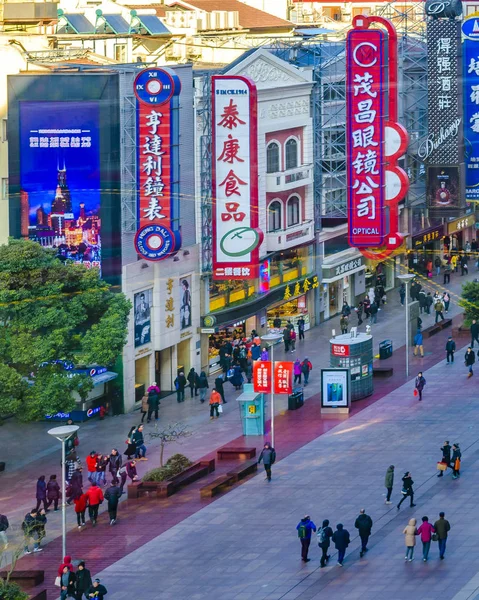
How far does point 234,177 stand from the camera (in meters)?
70.9

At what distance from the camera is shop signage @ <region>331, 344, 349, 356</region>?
210ft

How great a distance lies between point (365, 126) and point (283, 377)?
2066cm

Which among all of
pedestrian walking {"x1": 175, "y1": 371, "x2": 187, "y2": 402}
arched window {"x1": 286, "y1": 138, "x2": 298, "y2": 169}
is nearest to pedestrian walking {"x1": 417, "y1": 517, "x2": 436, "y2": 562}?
pedestrian walking {"x1": 175, "y1": 371, "x2": 187, "y2": 402}

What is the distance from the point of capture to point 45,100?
207 feet

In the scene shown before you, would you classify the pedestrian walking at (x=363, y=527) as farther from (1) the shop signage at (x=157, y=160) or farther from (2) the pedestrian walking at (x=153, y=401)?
(1) the shop signage at (x=157, y=160)

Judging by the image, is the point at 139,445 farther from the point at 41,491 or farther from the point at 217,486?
the point at 41,491

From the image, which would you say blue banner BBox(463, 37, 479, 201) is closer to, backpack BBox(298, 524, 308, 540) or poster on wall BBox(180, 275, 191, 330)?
poster on wall BBox(180, 275, 191, 330)

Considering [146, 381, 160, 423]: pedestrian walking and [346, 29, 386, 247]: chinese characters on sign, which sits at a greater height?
[346, 29, 386, 247]: chinese characters on sign

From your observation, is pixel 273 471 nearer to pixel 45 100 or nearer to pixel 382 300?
pixel 45 100

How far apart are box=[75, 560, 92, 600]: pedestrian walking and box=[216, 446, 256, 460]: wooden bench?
15.0 metres

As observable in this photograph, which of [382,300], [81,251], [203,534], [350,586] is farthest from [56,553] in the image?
[382,300]

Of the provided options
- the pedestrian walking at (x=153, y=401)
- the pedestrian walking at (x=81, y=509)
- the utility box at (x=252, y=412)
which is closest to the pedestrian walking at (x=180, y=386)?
the pedestrian walking at (x=153, y=401)

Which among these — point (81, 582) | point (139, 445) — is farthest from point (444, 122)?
point (81, 582)

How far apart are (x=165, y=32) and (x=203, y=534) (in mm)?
39356
